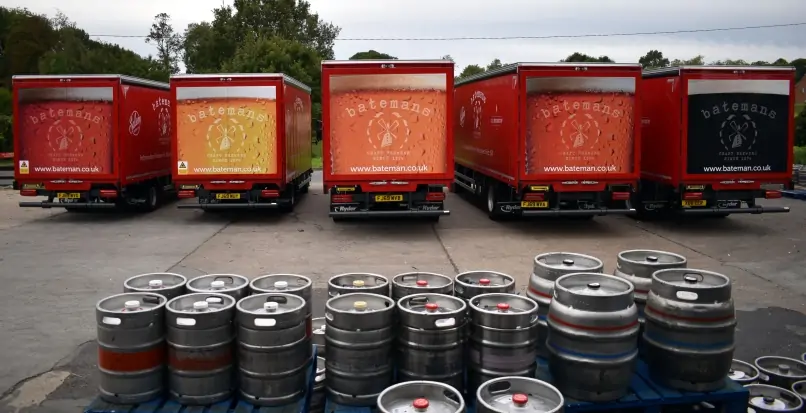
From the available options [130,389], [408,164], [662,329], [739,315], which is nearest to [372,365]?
[130,389]

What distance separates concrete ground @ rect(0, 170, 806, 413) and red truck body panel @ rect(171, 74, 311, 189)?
1141 mm

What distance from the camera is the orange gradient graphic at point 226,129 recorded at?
1462cm

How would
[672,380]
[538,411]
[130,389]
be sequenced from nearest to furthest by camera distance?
[538,411] < [130,389] < [672,380]

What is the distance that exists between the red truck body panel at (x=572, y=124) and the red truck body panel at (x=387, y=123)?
131 cm

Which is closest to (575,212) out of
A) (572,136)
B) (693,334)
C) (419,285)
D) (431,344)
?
(572,136)

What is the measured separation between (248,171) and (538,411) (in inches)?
465

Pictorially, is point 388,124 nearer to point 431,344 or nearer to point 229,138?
point 229,138

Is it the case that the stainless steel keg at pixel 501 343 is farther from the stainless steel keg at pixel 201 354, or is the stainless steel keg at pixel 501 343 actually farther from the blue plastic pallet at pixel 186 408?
the stainless steel keg at pixel 201 354

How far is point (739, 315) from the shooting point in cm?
823

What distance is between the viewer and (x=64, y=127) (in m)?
15.3

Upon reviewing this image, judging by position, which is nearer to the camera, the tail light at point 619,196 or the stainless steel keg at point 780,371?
the stainless steel keg at point 780,371

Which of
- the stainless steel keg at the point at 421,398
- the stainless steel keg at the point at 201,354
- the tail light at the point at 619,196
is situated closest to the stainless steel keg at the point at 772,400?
the stainless steel keg at the point at 421,398

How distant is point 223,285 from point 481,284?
189 centimetres

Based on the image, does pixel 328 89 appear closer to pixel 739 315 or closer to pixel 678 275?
pixel 739 315
